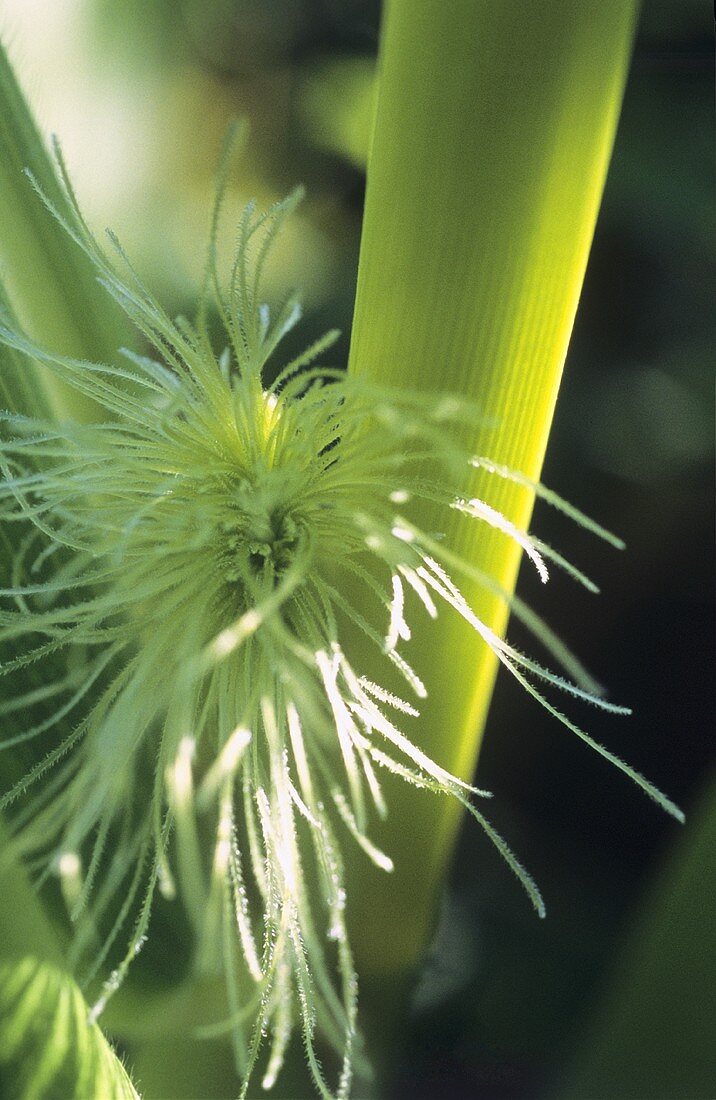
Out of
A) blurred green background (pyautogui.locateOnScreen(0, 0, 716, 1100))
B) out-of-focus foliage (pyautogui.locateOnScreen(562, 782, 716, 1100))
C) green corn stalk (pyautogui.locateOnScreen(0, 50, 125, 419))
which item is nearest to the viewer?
green corn stalk (pyautogui.locateOnScreen(0, 50, 125, 419))

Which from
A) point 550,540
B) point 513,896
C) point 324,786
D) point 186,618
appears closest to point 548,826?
point 513,896

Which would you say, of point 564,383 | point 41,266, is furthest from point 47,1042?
point 564,383

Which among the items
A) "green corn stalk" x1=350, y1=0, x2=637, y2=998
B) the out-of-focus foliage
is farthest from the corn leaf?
the out-of-focus foliage

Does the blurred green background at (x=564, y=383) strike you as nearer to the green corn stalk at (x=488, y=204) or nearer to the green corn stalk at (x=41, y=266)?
the green corn stalk at (x=41, y=266)

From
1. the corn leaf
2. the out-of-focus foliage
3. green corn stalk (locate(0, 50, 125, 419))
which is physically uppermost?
green corn stalk (locate(0, 50, 125, 419))

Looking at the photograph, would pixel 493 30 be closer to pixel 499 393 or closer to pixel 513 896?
pixel 499 393

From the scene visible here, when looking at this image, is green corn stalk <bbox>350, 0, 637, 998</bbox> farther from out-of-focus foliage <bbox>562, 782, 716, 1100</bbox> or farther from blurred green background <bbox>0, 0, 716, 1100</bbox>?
blurred green background <bbox>0, 0, 716, 1100</bbox>

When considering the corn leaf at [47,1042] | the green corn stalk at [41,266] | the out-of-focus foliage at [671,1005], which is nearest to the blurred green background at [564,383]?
the out-of-focus foliage at [671,1005]
